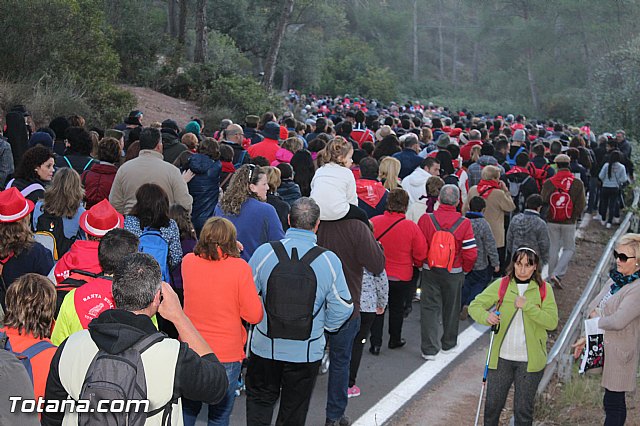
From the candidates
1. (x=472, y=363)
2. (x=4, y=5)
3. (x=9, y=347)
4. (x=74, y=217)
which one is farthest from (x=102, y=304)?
(x=4, y=5)

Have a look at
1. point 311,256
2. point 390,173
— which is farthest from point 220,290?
point 390,173

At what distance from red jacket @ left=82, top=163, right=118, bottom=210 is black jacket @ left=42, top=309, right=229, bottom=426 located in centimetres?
529

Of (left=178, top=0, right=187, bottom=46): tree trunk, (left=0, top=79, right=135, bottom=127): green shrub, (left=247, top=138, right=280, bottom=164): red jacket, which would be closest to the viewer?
(left=247, top=138, right=280, bottom=164): red jacket

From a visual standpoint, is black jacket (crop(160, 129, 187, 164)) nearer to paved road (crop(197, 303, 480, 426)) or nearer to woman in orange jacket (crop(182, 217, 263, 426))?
paved road (crop(197, 303, 480, 426))

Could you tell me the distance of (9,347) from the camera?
4191 millimetres

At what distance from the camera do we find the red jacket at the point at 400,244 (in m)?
8.63

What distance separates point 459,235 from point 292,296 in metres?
3.55

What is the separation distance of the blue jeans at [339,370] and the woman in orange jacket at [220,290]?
1.35m

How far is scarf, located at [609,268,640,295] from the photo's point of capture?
633cm

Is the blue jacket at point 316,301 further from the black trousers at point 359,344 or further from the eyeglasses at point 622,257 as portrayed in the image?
the eyeglasses at point 622,257

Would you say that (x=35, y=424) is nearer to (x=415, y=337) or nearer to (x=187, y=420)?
(x=187, y=420)

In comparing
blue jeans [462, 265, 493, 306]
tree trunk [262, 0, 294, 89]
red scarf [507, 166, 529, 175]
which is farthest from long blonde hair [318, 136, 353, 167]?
tree trunk [262, 0, 294, 89]

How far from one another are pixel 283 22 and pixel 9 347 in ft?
86.5

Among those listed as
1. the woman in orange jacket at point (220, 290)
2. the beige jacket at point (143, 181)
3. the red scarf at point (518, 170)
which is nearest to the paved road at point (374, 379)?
the woman in orange jacket at point (220, 290)
